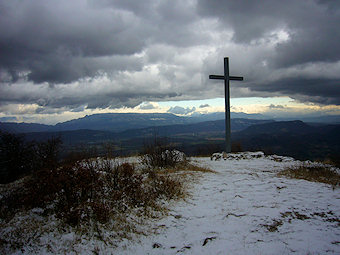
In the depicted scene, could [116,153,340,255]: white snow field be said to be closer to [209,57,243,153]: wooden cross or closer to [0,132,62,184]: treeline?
[209,57,243,153]: wooden cross

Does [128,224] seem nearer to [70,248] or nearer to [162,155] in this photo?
[70,248]

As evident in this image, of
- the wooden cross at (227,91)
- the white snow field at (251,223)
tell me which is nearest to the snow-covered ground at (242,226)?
the white snow field at (251,223)

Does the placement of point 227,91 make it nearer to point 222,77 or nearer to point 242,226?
point 222,77

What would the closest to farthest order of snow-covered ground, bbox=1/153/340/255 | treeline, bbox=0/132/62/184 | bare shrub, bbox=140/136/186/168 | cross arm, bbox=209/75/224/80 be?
snow-covered ground, bbox=1/153/340/255 < bare shrub, bbox=140/136/186/168 < cross arm, bbox=209/75/224/80 < treeline, bbox=0/132/62/184

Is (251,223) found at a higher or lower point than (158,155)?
lower

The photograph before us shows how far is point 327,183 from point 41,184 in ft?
30.3

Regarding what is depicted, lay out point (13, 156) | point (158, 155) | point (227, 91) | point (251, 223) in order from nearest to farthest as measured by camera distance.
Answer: point (251, 223)
point (158, 155)
point (227, 91)
point (13, 156)

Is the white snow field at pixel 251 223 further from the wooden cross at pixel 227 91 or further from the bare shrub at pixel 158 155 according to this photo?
the wooden cross at pixel 227 91

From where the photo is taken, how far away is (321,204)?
5203 millimetres

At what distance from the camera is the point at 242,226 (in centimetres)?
425

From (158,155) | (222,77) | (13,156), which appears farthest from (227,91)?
(13,156)

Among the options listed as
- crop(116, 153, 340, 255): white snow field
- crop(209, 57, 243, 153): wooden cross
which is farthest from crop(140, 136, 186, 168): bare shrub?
crop(209, 57, 243, 153): wooden cross

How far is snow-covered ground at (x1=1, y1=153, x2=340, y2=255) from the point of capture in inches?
139

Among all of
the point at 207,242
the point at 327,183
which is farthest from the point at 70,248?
the point at 327,183
